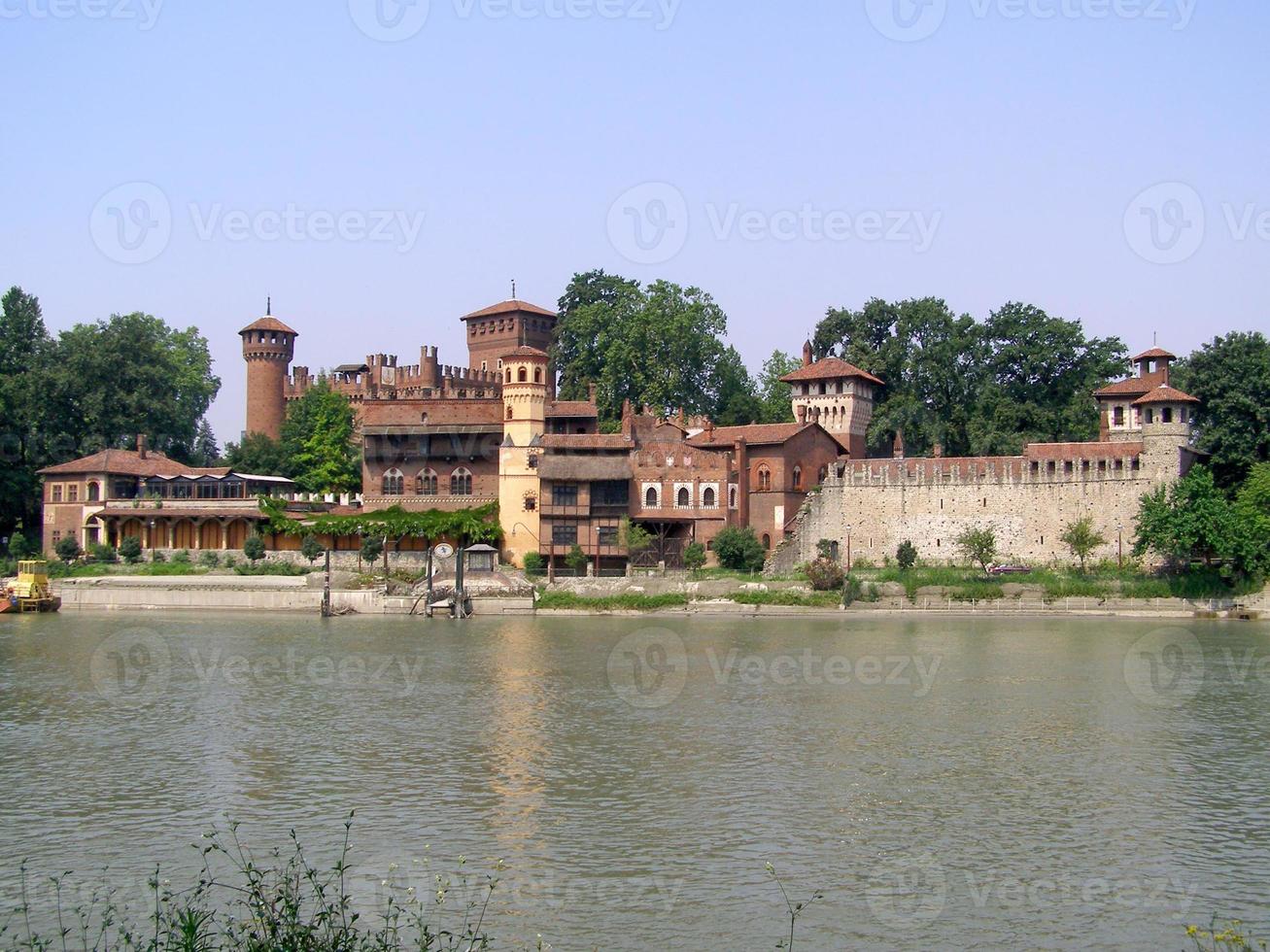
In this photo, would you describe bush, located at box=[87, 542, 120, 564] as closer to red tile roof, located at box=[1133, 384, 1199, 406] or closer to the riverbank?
the riverbank

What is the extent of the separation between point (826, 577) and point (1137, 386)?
15192 mm

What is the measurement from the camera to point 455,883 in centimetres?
1528

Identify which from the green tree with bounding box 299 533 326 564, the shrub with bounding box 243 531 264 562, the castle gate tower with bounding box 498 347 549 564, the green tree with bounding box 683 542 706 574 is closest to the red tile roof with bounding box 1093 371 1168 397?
the green tree with bounding box 683 542 706 574

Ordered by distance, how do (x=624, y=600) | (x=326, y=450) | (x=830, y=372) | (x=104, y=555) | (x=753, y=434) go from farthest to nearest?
(x=326, y=450) → (x=830, y=372) → (x=104, y=555) → (x=753, y=434) → (x=624, y=600)

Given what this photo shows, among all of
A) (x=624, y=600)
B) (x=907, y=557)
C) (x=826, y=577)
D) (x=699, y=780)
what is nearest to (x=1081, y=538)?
(x=907, y=557)

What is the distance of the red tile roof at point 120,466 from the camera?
60.4 m

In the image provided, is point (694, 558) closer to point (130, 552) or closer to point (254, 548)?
point (254, 548)

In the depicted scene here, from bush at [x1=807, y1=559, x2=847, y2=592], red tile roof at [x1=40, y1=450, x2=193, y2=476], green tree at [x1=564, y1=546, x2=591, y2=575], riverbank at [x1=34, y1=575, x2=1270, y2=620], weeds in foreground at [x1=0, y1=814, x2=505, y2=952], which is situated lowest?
weeds in foreground at [x1=0, y1=814, x2=505, y2=952]

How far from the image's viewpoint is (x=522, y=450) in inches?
2203

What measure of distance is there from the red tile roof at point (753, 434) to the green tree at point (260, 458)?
2296 centimetres

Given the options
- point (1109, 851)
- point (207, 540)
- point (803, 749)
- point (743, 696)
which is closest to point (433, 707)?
point (743, 696)

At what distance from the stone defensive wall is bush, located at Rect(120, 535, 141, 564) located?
26230 mm

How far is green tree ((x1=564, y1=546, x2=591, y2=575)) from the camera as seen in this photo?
5288cm

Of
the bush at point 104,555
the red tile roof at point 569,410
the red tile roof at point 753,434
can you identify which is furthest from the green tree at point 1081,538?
the bush at point 104,555
